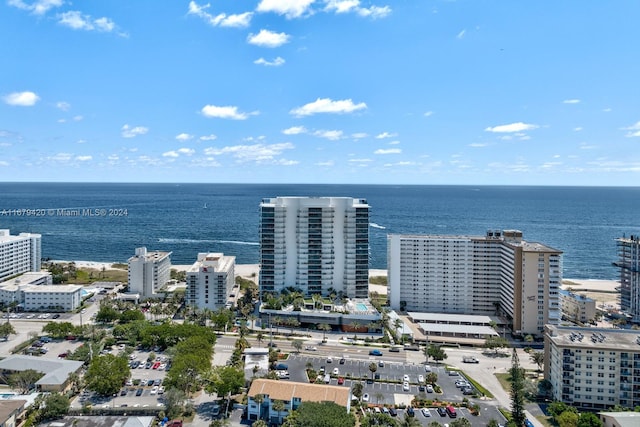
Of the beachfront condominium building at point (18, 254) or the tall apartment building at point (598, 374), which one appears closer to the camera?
the tall apartment building at point (598, 374)

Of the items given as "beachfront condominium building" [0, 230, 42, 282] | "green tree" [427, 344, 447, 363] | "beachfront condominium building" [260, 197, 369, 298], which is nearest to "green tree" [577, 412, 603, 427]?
"green tree" [427, 344, 447, 363]

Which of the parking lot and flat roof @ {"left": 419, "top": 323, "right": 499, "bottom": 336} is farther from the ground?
flat roof @ {"left": 419, "top": 323, "right": 499, "bottom": 336}

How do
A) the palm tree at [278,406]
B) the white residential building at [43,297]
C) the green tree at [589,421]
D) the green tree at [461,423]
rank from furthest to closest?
the white residential building at [43,297], the palm tree at [278,406], the green tree at [589,421], the green tree at [461,423]

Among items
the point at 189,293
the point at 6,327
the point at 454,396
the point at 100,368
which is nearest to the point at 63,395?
the point at 100,368

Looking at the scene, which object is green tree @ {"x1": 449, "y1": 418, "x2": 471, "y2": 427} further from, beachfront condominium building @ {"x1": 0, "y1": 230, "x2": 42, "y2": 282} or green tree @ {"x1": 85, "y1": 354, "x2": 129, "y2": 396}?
beachfront condominium building @ {"x1": 0, "y1": 230, "x2": 42, "y2": 282}

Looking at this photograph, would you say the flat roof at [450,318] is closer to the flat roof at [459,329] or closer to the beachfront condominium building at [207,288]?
the flat roof at [459,329]

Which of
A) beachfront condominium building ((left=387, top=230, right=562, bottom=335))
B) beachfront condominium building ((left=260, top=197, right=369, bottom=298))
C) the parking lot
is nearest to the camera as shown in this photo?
the parking lot

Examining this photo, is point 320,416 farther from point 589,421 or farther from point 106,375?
point 106,375

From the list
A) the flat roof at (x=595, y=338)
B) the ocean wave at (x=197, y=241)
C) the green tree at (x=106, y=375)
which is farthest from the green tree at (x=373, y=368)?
the ocean wave at (x=197, y=241)
